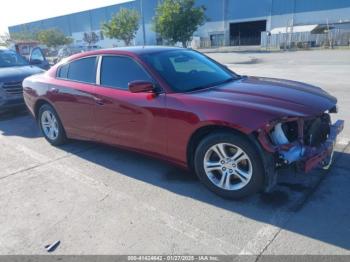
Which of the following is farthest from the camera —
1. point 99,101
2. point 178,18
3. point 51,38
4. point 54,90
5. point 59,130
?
point 51,38

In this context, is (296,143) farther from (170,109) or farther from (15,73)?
(15,73)

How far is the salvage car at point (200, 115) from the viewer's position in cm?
315

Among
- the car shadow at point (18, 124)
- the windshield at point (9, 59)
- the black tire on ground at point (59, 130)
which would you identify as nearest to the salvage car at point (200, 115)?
the black tire on ground at point (59, 130)

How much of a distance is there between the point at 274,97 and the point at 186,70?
1.28m

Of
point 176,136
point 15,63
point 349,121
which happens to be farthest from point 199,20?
point 176,136

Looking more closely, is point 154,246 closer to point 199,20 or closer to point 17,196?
point 17,196

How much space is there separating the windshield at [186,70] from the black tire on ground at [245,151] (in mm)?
766

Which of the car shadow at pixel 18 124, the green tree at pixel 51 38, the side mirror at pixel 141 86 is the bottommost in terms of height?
the car shadow at pixel 18 124

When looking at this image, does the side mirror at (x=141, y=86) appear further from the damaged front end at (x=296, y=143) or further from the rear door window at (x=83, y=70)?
the damaged front end at (x=296, y=143)

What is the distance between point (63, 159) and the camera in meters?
4.95

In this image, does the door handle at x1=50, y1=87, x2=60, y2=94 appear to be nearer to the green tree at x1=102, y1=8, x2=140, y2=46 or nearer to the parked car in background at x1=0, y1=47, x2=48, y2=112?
the parked car in background at x1=0, y1=47, x2=48, y2=112

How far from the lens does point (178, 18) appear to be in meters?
36.3

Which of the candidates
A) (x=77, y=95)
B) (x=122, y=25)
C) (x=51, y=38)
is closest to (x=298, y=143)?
(x=77, y=95)

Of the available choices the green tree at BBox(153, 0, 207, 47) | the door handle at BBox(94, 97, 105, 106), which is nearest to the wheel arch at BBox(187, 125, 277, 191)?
the door handle at BBox(94, 97, 105, 106)
